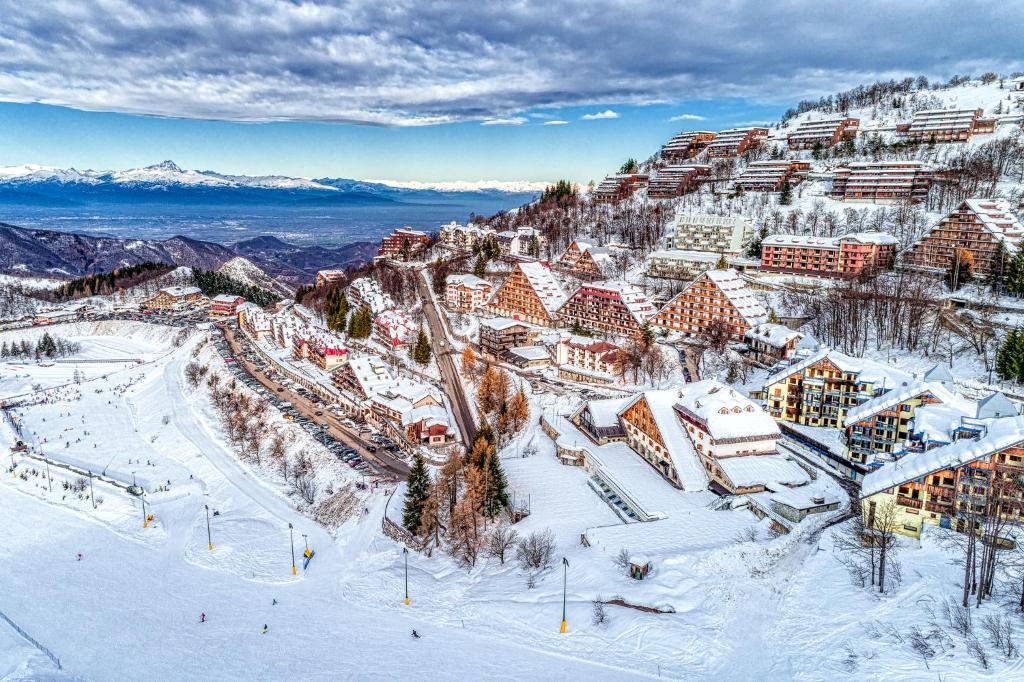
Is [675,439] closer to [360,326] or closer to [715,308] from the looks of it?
[715,308]

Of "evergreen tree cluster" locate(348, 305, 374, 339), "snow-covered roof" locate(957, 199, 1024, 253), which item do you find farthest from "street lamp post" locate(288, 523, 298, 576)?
"snow-covered roof" locate(957, 199, 1024, 253)

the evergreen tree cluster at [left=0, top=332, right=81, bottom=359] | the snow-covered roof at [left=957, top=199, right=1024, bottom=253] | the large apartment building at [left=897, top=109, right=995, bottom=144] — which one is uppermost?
the large apartment building at [left=897, top=109, right=995, bottom=144]

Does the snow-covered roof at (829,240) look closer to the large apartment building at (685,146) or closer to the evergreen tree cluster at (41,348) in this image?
the large apartment building at (685,146)

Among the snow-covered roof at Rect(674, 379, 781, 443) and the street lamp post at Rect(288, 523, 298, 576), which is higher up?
the snow-covered roof at Rect(674, 379, 781, 443)

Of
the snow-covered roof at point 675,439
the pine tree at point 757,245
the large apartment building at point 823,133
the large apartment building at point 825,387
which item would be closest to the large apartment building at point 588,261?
the pine tree at point 757,245

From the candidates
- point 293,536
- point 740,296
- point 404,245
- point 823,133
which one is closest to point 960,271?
point 740,296

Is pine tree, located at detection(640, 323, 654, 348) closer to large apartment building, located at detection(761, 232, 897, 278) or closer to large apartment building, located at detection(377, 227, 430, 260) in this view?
large apartment building, located at detection(761, 232, 897, 278)

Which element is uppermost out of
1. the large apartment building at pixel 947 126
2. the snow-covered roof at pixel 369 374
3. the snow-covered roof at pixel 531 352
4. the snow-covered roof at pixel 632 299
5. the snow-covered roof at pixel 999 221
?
the large apartment building at pixel 947 126
